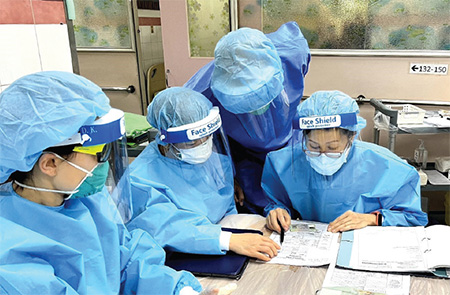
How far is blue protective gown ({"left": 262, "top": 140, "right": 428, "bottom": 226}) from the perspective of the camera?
1.61m

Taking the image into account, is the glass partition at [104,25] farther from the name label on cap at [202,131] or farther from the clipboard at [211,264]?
the clipboard at [211,264]

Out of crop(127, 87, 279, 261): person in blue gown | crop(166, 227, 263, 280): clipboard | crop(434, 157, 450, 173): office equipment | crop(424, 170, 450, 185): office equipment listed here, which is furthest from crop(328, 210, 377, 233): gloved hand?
crop(434, 157, 450, 173): office equipment

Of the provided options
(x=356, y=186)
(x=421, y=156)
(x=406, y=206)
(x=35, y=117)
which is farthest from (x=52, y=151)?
(x=421, y=156)

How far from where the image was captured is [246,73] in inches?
63.9

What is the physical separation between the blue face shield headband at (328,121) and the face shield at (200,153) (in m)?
0.33

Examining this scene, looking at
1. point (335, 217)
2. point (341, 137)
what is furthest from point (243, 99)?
point (335, 217)

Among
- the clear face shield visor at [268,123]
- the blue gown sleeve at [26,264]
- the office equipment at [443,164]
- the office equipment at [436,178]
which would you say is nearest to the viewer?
the blue gown sleeve at [26,264]

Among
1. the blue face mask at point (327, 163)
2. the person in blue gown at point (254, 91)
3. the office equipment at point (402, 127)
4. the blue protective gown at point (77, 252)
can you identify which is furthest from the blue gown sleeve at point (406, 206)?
the office equipment at point (402, 127)

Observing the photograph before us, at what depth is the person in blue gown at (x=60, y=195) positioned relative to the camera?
908mm

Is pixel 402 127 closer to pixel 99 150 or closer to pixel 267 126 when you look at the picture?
pixel 267 126

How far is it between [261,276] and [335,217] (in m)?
0.53

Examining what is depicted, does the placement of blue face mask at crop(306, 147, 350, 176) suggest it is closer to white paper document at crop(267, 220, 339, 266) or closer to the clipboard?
white paper document at crop(267, 220, 339, 266)

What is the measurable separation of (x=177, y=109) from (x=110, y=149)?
468 mm

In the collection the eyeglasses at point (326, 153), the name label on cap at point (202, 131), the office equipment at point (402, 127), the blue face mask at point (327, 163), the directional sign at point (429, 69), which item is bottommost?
the office equipment at point (402, 127)
